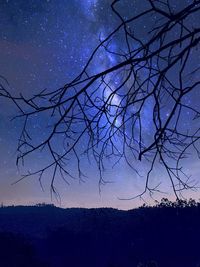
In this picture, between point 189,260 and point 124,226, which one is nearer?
point 189,260

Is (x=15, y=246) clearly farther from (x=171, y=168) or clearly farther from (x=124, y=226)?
(x=171, y=168)

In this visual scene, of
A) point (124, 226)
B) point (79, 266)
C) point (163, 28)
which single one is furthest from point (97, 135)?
point (124, 226)

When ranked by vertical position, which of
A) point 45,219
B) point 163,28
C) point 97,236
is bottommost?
point 163,28

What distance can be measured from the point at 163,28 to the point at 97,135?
20.0 inches

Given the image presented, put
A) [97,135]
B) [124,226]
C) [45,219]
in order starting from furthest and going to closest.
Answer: [45,219] → [124,226] → [97,135]

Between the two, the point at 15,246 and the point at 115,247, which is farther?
the point at 115,247

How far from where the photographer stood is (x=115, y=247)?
71250 mm

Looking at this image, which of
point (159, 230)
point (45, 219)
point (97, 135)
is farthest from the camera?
point (45, 219)

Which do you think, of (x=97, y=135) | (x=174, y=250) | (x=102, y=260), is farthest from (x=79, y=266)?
(x=97, y=135)

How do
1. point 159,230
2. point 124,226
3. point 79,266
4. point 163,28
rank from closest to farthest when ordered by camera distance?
point 163,28 → point 79,266 → point 159,230 → point 124,226

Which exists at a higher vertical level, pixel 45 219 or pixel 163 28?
pixel 45 219

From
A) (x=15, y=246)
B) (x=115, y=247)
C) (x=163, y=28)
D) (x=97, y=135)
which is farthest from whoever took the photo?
(x=115, y=247)

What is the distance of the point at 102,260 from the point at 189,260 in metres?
12.8

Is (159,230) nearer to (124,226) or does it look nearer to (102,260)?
(124,226)
